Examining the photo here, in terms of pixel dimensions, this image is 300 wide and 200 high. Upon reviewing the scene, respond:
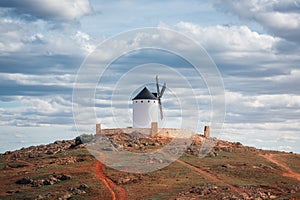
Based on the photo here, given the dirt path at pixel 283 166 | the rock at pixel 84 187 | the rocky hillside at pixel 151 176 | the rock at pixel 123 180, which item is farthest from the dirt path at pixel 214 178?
the rock at pixel 84 187

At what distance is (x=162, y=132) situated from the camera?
218ft

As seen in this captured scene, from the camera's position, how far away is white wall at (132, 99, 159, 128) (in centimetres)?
6688

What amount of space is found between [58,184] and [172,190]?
1035 cm

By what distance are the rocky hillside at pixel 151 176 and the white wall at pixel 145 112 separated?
511 cm

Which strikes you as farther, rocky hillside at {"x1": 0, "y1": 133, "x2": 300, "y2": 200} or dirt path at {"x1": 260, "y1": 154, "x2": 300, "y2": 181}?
dirt path at {"x1": 260, "y1": 154, "x2": 300, "y2": 181}

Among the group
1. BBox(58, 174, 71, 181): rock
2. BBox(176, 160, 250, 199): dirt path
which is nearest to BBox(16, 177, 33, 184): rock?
BBox(58, 174, 71, 181): rock

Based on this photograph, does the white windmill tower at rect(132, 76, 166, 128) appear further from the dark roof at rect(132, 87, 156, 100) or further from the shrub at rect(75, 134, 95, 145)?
the shrub at rect(75, 134, 95, 145)

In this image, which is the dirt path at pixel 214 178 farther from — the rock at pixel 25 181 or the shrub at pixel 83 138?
the rock at pixel 25 181

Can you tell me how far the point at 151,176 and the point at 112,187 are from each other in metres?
5.01

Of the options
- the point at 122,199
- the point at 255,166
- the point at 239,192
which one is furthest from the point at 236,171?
the point at 122,199

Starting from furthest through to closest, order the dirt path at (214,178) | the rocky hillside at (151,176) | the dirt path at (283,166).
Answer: the dirt path at (283,166)
the dirt path at (214,178)
the rocky hillside at (151,176)

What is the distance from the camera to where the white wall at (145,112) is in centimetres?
6688

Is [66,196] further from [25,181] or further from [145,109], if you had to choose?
[145,109]

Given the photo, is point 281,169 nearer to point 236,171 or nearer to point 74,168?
point 236,171
